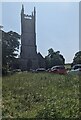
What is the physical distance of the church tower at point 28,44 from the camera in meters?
81.8

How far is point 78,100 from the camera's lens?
28.0ft

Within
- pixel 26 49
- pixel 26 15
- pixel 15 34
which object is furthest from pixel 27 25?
pixel 15 34

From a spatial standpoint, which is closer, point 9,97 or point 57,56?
point 9,97

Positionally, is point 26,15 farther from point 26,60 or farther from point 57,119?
point 57,119

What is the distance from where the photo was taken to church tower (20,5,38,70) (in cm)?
8175

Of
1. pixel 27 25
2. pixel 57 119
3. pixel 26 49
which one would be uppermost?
pixel 27 25

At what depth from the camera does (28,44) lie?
286ft

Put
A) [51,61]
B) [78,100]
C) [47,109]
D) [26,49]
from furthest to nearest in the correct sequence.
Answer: [26,49] → [51,61] → [78,100] → [47,109]

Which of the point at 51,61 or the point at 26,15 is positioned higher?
the point at 26,15

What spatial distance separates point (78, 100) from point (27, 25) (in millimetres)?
86795

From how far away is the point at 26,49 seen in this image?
8712 centimetres

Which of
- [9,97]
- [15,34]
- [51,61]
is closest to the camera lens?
[9,97]

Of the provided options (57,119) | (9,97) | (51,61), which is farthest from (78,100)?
(51,61)

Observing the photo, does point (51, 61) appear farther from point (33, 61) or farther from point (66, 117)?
point (66, 117)
